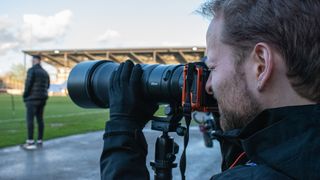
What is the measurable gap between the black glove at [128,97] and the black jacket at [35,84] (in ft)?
24.8

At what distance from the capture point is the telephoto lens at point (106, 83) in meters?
2.13

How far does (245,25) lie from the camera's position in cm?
130

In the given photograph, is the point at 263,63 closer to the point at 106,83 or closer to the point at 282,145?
the point at 282,145

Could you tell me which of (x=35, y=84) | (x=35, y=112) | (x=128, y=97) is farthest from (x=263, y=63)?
(x=35, y=112)

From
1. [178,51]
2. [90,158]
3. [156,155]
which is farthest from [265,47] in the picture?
[178,51]

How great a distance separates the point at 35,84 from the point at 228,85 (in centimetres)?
839

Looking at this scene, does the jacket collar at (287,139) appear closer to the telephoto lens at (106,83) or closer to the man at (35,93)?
the telephoto lens at (106,83)

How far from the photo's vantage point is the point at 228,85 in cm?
139

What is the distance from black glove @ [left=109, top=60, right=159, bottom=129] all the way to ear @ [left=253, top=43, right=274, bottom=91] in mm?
752

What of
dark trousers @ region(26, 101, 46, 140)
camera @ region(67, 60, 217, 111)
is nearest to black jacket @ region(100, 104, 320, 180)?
camera @ region(67, 60, 217, 111)

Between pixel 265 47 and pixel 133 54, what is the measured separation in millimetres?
46757

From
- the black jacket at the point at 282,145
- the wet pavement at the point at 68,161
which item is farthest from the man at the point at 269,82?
the wet pavement at the point at 68,161

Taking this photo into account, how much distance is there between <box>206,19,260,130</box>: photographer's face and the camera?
1341 mm

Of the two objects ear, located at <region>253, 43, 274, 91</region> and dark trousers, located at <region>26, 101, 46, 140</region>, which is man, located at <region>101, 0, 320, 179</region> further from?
dark trousers, located at <region>26, 101, 46, 140</region>
